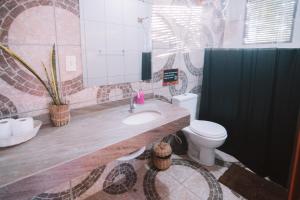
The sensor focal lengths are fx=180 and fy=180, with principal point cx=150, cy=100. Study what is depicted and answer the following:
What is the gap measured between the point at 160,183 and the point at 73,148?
42.2 inches

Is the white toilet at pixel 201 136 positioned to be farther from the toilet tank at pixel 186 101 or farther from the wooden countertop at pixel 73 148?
the wooden countertop at pixel 73 148

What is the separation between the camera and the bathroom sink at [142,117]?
141cm

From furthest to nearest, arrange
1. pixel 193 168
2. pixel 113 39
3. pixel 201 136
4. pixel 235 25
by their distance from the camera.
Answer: pixel 235 25 < pixel 193 168 < pixel 201 136 < pixel 113 39

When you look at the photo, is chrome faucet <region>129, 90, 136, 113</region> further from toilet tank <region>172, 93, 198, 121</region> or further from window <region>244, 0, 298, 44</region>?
window <region>244, 0, 298, 44</region>

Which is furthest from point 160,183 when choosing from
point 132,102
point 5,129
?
point 5,129

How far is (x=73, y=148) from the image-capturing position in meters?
0.92

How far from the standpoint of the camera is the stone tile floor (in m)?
1.55

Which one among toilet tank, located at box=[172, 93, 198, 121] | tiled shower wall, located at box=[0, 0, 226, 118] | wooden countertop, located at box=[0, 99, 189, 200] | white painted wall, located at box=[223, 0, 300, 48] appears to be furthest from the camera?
white painted wall, located at box=[223, 0, 300, 48]

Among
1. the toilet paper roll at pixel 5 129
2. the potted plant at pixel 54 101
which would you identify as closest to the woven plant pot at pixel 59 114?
the potted plant at pixel 54 101

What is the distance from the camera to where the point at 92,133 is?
3.54ft

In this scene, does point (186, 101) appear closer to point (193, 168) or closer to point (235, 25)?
point (193, 168)

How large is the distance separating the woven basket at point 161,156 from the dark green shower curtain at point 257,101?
33.2 inches

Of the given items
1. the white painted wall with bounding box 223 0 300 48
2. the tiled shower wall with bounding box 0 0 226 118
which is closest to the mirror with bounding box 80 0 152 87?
the tiled shower wall with bounding box 0 0 226 118

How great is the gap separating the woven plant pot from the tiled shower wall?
12cm
